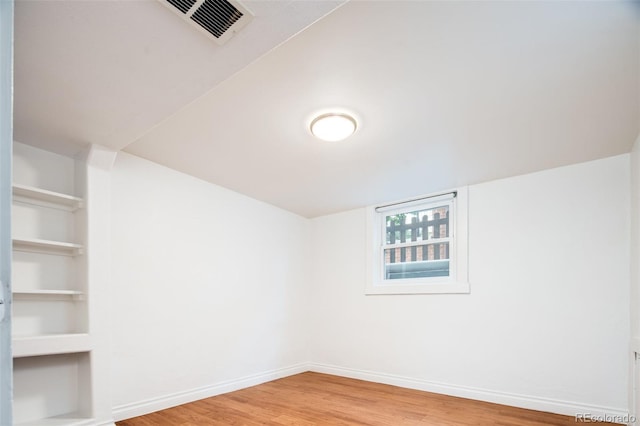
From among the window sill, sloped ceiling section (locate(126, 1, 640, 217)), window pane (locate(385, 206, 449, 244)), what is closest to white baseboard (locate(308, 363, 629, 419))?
the window sill

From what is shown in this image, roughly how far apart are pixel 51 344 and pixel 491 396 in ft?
11.0

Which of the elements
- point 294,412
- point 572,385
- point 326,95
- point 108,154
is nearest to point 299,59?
point 326,95

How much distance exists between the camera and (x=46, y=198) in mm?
2508

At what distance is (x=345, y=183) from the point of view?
3760mm

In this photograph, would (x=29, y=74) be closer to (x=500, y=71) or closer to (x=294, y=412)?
(x=500, y=71)

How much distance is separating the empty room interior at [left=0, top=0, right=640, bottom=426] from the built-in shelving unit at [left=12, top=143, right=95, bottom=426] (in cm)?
1

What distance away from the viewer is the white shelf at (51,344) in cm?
214

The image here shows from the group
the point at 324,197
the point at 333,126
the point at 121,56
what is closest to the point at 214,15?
the point at 121,56

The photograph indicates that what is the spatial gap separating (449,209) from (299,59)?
236cm

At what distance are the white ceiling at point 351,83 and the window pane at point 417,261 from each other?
88 centimetres

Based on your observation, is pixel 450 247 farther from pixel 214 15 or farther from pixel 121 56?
pixel 121 56

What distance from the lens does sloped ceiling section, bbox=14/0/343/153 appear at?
4.55 feet

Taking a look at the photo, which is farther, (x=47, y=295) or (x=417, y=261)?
(x=417, y=261)
